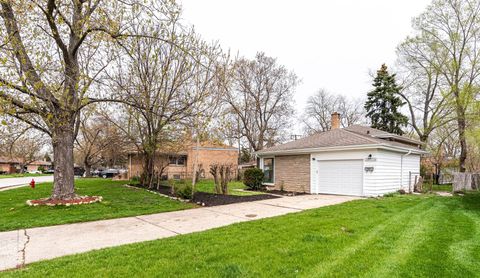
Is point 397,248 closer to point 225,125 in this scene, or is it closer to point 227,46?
point 225,125

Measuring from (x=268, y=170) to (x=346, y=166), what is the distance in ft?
18.5

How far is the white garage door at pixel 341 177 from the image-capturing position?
1332 centimetres

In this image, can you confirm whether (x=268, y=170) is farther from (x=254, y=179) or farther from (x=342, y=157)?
(x=342, y=157)

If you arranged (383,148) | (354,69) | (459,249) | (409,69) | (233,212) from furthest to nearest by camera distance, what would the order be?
(354,69)
(409,69)
(383,148)
(233,212)
(459,249)

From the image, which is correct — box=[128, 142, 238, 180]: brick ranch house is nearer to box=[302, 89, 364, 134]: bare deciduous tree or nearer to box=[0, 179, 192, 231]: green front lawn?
box=[302, 89, 364, 134]: bare deciduous tree

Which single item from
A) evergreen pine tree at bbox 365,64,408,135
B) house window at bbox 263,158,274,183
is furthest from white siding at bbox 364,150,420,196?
evergreen pine tree at bbox 365,64,408,135

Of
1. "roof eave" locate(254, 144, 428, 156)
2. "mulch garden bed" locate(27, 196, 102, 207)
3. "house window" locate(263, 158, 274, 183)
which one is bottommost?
"mulch garden bed" locate(27, 196, 102, 207)

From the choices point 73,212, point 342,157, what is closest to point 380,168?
point 342,157

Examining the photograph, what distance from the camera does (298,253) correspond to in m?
4.43

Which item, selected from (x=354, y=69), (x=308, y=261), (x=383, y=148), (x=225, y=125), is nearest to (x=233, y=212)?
(x=225, y=125)

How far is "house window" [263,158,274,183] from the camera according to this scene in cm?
1795

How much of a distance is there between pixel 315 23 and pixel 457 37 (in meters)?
14.3

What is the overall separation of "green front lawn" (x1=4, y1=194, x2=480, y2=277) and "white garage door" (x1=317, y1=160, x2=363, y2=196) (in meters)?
6.61

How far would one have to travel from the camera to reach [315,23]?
1377 centimetres
